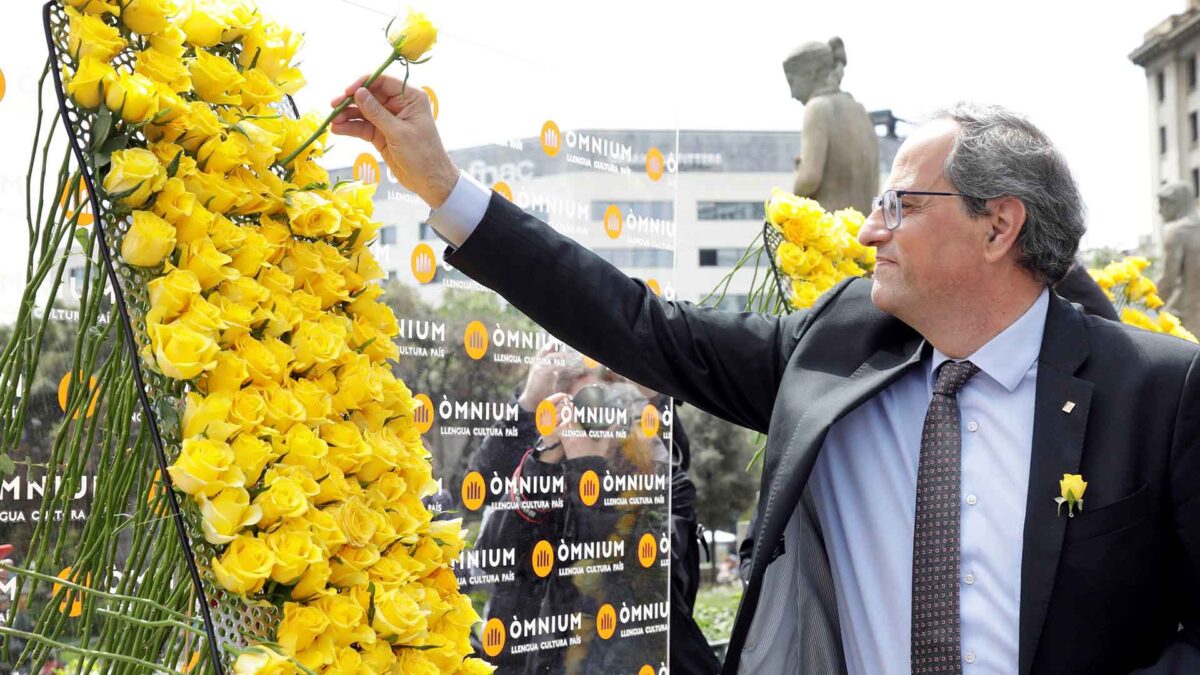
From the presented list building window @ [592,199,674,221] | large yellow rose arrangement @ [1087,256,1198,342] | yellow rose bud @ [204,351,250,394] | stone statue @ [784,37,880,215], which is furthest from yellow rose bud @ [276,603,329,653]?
large yellow rose arrangement @ [1087,256,1198,342]

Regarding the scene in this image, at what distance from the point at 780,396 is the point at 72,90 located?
1147 mm

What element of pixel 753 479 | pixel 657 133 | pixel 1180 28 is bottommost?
pixel 753 479

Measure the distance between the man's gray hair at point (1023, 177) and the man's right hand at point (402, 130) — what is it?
819mm

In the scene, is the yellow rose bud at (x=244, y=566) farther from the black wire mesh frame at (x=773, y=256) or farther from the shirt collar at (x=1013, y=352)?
the black wire mesh frame at (x=773, y=256)

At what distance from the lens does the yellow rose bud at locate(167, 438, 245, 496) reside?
1.24 m

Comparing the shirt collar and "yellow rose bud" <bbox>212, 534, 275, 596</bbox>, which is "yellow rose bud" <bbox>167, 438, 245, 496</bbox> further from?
the shirt collar

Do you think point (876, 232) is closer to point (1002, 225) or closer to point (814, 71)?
point (1002, 225)

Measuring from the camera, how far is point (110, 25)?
1.34 metres

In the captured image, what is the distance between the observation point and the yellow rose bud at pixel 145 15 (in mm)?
1330

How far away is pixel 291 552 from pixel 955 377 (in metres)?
1.12

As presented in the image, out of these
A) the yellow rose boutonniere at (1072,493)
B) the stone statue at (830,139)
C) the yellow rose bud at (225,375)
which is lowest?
the yellow rose boutonniere at (1072,493)

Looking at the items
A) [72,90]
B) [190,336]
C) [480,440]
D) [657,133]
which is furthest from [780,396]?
[657,133]

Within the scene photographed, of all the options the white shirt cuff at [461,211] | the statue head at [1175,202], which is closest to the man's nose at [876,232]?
the white shirt cuff at [461,211]

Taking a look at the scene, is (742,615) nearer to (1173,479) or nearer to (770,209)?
(1173,479)
